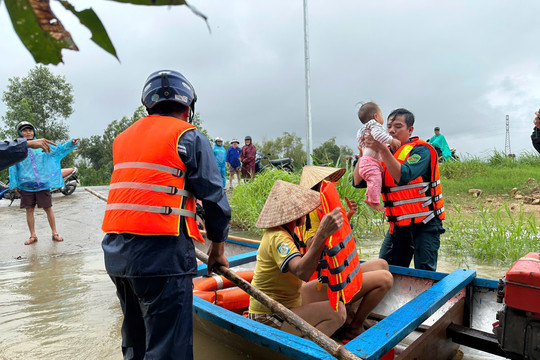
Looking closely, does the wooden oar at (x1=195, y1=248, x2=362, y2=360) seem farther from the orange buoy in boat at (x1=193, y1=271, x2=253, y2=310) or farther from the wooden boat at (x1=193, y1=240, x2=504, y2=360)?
the orange buoy in boat at (x1=193, y1=271, x2=253, y2=310)

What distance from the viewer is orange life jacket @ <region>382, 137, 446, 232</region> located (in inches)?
119

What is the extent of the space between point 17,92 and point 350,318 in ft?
72.1

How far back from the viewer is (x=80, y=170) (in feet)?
76.5

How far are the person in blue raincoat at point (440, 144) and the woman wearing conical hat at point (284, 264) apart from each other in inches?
481

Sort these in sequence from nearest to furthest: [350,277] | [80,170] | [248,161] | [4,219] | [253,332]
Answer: [253,332] → [350,277] → [4,219] → [248,161] → [80,170]

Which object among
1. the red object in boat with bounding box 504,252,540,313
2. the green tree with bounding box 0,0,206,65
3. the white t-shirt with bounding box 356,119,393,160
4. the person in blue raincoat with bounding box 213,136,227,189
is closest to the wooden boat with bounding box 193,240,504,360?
the red object in boat with bounding box 504,252,540,313

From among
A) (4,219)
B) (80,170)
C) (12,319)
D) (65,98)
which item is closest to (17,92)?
(65,98)

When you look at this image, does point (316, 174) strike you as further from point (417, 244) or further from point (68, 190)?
point (68, 190)

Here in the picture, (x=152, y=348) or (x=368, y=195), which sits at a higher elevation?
(x=368, y=195)

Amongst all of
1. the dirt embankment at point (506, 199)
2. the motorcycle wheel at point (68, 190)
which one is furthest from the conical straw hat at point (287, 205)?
the motorcycle wheel at point (68, 190)

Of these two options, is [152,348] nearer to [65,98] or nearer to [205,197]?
[205,197]

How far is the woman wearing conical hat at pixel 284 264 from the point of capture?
92.0 inches

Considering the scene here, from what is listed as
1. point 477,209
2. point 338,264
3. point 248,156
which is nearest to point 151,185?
point 338,264

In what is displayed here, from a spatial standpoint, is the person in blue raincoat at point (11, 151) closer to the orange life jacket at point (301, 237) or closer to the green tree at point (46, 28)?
the orange life jacket at point (301, 237)
